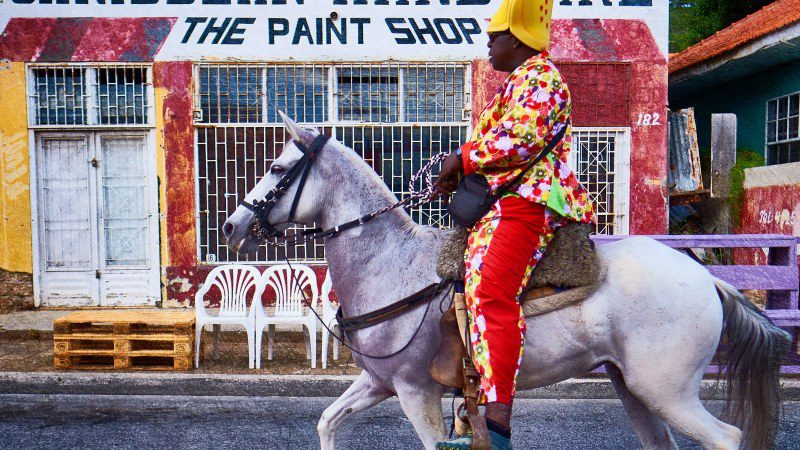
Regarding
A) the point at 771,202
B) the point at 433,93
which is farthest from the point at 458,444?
the point at 771,202

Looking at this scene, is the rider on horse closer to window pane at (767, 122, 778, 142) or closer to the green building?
the green building

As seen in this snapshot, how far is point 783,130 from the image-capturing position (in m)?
13.1

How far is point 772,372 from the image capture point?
358 cm

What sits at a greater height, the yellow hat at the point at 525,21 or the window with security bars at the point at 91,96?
the window with security bars at the point at 91,96

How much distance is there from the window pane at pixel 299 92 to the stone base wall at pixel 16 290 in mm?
4349

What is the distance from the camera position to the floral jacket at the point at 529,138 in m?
3.20

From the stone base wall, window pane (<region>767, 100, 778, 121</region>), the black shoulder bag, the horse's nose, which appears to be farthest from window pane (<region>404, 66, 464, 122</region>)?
the black shoulder bag


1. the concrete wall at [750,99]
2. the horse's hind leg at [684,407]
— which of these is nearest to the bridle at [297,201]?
the horse's hind leg at [684,407]

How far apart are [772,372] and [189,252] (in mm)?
8553

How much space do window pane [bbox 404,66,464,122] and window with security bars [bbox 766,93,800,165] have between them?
640 cm

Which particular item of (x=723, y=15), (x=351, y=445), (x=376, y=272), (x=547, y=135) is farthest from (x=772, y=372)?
(x=723, y=15)

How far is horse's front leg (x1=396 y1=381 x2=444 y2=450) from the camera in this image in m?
3.43

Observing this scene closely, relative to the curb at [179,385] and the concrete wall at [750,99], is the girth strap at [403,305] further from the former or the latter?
the concrete wall at [750,99]

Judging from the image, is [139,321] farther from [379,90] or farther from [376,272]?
[379,90]
